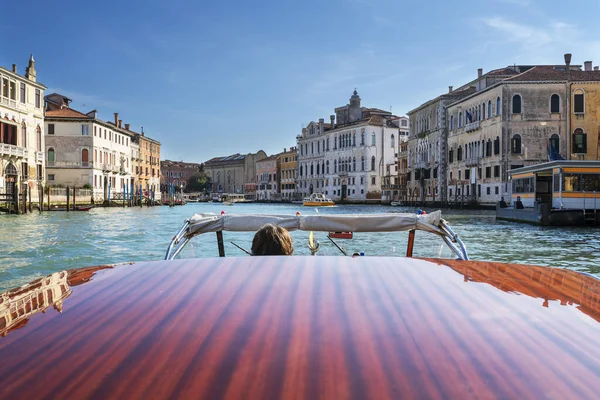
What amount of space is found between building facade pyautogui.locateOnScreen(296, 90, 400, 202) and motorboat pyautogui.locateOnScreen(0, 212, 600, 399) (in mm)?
60159

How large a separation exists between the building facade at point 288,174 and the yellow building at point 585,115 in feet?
147

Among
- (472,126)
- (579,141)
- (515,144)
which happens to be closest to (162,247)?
(515,144)

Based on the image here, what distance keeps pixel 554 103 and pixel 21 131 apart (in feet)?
98.8

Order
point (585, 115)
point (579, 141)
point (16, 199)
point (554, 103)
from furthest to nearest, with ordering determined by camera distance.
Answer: point (554, 103)
point (579, 141)
point (585, 115)
point (16, 199)

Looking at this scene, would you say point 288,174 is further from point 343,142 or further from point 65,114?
point 65,114

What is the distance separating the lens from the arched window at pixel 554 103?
107ft

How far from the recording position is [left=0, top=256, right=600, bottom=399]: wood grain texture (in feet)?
3.26

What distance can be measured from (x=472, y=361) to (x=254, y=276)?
0.91 metres

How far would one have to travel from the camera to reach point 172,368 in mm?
1062

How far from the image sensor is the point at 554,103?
3259 cm

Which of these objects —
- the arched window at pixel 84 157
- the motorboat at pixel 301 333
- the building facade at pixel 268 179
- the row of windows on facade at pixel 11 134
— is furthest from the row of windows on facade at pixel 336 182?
the motorboat at pixel 301 333

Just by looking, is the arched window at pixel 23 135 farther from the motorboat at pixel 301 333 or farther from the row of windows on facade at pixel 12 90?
the motorboat at pixel 301 333

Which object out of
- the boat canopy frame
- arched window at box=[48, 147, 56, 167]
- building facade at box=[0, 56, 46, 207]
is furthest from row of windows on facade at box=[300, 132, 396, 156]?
the boat canopy frame

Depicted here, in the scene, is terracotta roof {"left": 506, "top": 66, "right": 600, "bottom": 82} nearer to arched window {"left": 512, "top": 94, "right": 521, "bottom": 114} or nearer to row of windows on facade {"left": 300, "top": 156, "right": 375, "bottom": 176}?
arched window {"left": 512, "top": 94, "right": 521, "bottom": 114}
